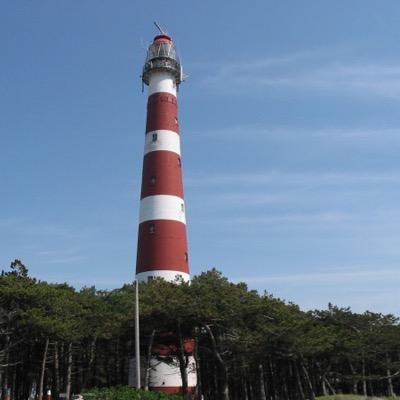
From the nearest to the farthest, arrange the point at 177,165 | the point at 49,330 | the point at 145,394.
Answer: the point at 145,394, the point at 49,330, the point at 177,165

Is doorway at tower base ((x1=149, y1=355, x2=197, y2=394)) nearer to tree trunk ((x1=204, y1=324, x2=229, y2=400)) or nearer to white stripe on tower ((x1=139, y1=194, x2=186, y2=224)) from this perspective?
tree trunk ((x1=204, y1=324, x2=229, y2=400))

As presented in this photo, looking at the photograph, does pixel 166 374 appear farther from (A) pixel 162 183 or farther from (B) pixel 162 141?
(B) pixel 162 141

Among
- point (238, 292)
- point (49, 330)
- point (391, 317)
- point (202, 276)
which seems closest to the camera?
point (49, 330)

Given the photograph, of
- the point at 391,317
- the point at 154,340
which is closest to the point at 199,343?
the point at 154,340

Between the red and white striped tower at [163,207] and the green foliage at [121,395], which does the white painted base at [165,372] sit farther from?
the green foliage at [121,395]

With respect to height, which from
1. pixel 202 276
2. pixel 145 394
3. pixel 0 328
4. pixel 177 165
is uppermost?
pixel 177 165

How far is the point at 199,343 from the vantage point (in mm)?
33531

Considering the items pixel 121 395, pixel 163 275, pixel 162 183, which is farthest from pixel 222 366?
pixel 162 183

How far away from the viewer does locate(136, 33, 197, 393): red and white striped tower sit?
111 ft

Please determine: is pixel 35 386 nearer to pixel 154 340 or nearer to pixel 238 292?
pixel 154 340

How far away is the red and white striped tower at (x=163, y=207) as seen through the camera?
3384 centimetres

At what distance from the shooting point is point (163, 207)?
118 feet

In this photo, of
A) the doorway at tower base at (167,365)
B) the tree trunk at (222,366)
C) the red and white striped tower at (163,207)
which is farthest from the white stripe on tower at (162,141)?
the tree trunk at (222,366)

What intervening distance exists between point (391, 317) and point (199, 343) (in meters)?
19.0
